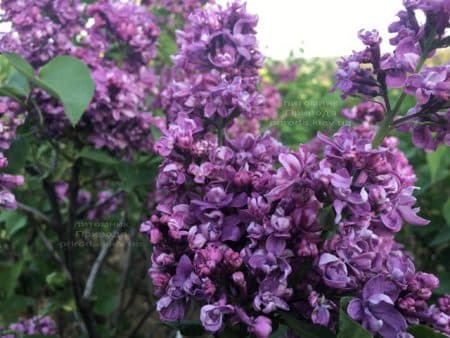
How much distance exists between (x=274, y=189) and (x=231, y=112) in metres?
0.33

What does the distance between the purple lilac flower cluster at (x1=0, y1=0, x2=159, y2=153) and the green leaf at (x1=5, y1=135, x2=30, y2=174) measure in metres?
0.14

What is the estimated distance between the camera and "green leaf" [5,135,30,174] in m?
1.31

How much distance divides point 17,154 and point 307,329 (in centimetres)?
82

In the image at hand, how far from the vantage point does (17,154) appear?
1326mm

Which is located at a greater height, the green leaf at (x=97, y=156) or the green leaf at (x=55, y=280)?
the green leaf at (x=97, y=156)

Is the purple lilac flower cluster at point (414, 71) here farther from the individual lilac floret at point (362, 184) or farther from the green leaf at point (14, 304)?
the green leaf at point (14, 304)

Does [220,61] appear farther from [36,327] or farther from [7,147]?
[36,327]

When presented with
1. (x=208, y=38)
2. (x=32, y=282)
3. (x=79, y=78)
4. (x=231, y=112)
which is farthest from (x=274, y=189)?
(x=32, y=282)

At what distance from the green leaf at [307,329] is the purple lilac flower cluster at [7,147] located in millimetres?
603

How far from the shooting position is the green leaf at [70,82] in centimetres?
116

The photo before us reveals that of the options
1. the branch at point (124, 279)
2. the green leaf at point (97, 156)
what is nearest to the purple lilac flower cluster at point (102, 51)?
the green leaf at point (97, 156)

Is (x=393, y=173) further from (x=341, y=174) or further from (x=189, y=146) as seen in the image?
(x=189, y=146)

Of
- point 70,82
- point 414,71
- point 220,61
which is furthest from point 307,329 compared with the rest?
point 70,82

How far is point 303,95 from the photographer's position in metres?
3.31
